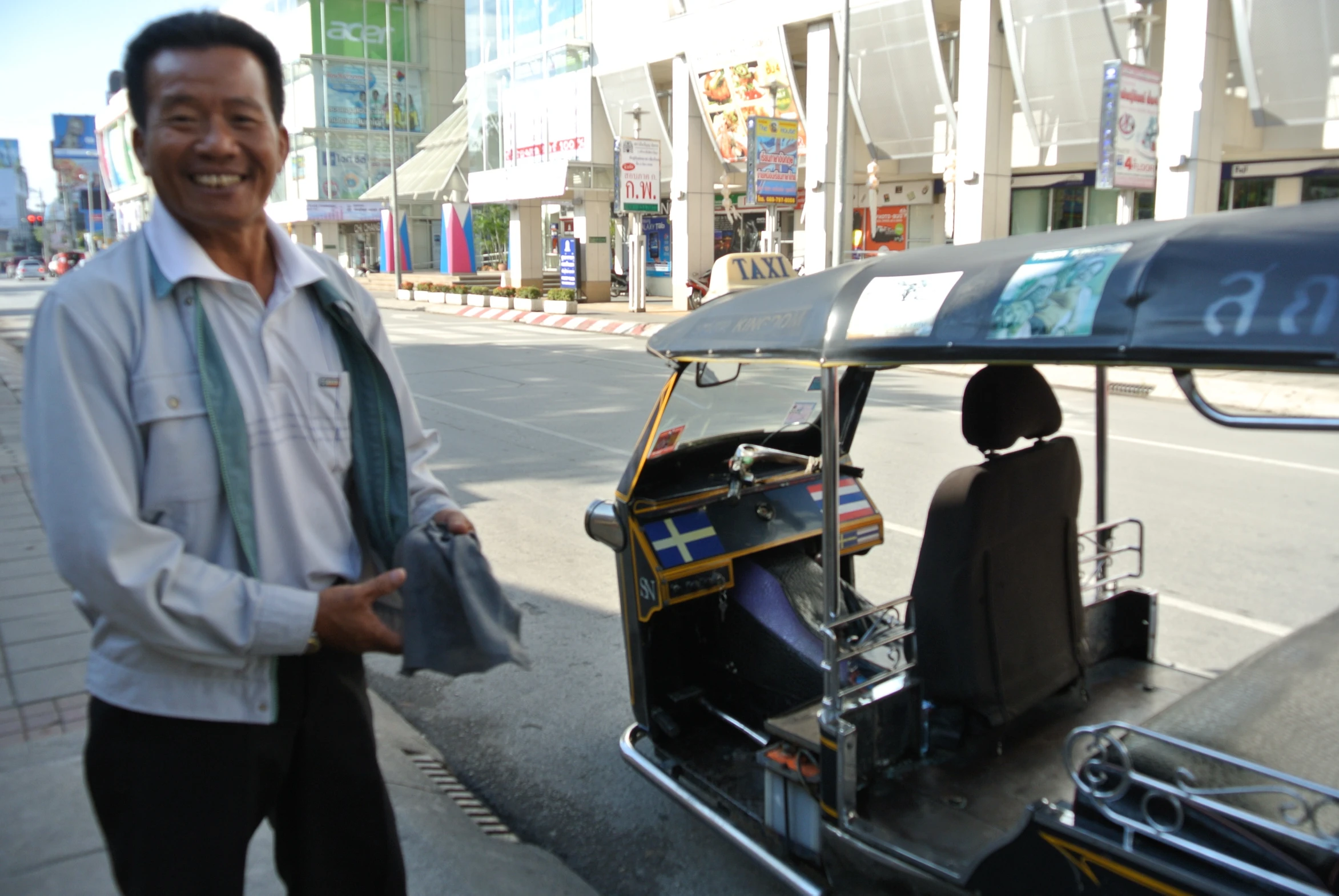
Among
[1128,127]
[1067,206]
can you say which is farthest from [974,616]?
[1067,206]

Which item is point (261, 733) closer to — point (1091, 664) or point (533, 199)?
point (1091, 664)

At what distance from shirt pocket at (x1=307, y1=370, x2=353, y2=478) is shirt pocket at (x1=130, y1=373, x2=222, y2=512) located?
206 millimetres

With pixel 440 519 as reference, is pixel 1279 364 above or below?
above

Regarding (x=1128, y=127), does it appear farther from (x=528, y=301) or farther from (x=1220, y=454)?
(x=528, y=301)

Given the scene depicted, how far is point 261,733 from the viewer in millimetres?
1753

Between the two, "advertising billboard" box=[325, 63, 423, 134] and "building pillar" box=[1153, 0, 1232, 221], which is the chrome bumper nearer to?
"building pillar" box=[1153, 0, 1232, 221]

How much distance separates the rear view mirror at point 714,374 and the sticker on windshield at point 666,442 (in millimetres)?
171

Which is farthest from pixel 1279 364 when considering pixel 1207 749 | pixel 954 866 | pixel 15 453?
pixel 15 453

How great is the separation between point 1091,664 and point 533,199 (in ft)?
99.5

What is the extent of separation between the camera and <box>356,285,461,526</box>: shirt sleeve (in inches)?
77.5

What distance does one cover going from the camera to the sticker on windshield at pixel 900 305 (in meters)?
2.22

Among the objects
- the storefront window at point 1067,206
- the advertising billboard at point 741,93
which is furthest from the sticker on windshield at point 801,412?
the storefront window at point 1067,206

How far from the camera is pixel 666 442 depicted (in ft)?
11.1

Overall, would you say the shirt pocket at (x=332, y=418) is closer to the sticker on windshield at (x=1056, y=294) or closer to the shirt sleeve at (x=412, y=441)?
the shirt sleeve at (x=412, y=441)
